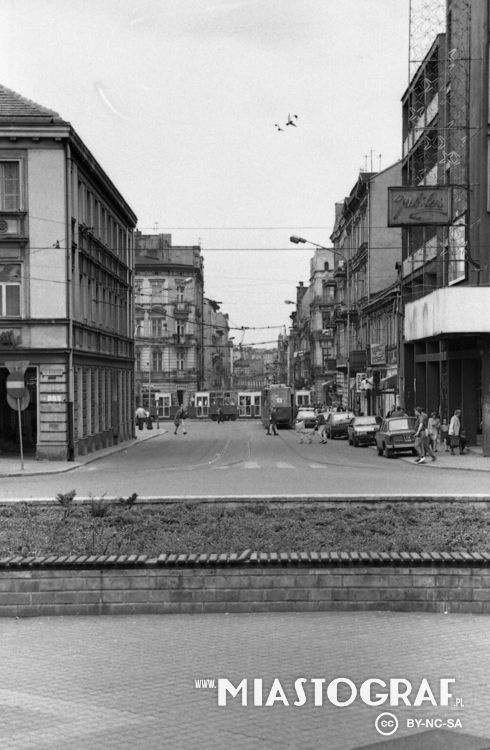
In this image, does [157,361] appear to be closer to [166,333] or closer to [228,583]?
[166,333]

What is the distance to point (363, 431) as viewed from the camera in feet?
150

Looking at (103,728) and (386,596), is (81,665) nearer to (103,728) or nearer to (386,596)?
(103,728)

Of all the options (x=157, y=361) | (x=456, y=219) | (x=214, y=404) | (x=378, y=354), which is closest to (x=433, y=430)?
(x=456, y=219)

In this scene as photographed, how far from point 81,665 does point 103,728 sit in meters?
1.68

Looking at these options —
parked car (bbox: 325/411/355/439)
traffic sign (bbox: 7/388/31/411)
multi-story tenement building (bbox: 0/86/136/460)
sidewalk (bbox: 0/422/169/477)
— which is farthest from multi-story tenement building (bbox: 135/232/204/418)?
traffic sign (bbox: 7/388/31/411)

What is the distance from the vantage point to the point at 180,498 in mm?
13594

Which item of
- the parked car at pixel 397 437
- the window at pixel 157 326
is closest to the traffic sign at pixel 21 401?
the parked car at pixel 397 437

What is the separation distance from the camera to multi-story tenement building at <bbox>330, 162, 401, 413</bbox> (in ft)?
212

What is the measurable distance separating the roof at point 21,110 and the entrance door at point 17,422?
8769 mm

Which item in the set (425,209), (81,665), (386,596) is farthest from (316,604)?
(425,209)

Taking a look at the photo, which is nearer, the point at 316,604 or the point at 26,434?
the point at 316,604

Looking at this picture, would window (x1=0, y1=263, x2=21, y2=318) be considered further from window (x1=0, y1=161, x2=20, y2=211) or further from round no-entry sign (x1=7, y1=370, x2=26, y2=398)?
round no-entry sign (x1=7, y1=370, x2=26, y2=398)

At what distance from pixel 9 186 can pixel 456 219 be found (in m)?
16.8

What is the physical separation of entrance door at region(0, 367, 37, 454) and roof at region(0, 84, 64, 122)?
A: 28.8 feet
